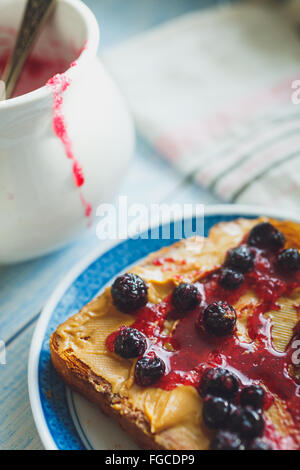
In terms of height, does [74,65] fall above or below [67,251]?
above

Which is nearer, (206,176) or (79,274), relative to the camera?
(79,274)

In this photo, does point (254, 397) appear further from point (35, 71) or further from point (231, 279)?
point (35, 71)

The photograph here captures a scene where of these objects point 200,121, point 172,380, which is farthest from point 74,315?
point 200,121

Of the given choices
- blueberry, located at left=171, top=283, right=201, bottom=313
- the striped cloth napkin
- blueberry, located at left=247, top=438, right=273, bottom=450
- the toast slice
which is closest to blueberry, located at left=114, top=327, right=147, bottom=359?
the toast slice

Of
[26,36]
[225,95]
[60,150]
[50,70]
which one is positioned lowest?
[225,95]

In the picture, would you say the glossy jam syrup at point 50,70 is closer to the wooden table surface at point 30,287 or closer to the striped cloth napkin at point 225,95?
the wooden table surface at point 30,287

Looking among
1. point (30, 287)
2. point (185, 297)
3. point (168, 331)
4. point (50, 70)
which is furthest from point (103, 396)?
point (50, 70)
